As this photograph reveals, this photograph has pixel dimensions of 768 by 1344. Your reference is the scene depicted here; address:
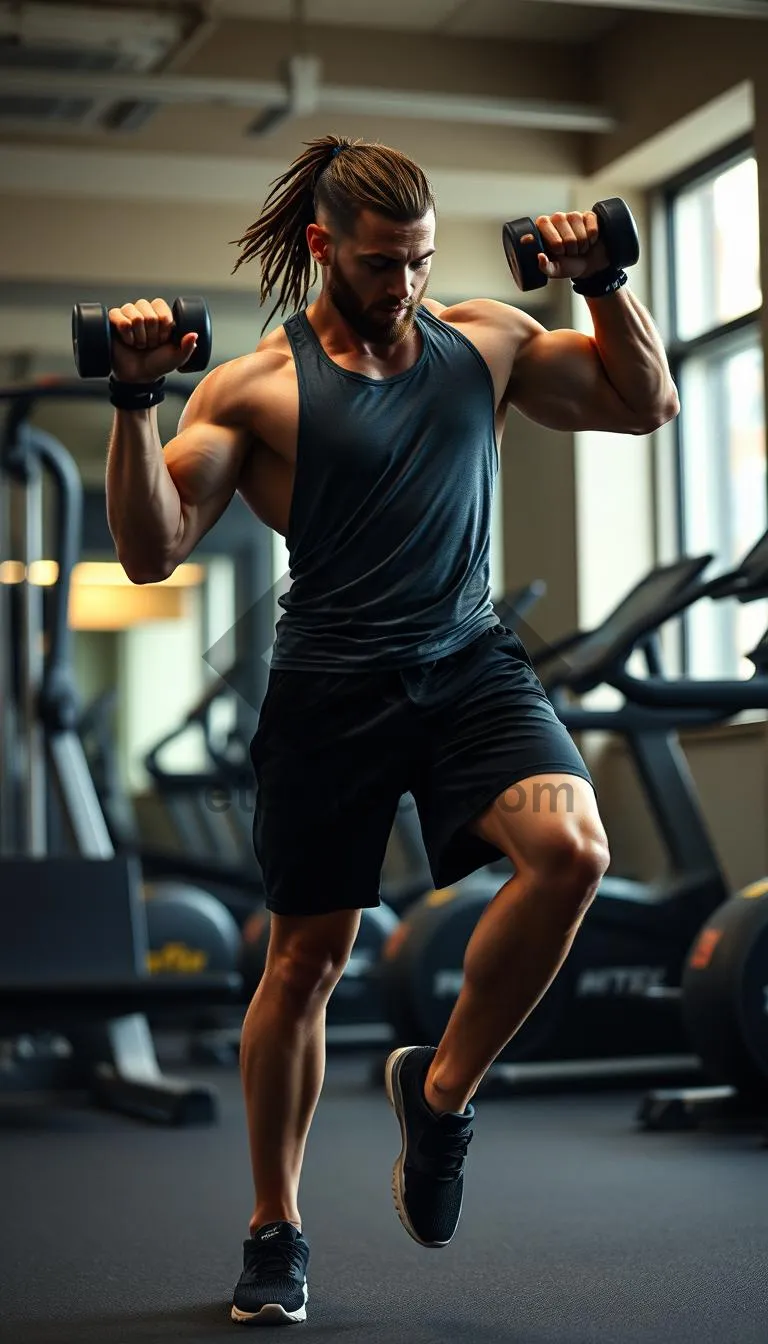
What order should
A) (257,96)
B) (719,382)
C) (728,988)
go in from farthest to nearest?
(719,382) → (257,96) → (728,988)

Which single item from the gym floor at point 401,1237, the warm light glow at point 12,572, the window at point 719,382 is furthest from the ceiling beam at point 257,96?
the gym floor at point 401,1237

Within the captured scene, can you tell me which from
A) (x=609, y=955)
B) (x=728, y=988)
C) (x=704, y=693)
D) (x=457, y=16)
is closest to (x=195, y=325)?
(x=704, y=693)

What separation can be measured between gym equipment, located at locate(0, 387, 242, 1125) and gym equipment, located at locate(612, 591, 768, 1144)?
1.06 meters

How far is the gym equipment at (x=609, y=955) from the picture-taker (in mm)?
4699

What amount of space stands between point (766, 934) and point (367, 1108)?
1.24 m

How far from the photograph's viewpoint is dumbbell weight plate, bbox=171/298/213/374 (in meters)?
1.93

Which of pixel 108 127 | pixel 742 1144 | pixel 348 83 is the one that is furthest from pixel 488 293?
pixel 742 1144

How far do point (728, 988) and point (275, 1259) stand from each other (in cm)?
187

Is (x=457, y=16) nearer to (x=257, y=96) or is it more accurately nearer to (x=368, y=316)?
(x=257, y=96)

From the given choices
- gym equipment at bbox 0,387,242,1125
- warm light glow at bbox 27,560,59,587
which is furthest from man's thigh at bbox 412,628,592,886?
warm light glow at bbox 27,560,59,587

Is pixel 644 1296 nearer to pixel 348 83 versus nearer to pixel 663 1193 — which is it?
pixel 663 1193

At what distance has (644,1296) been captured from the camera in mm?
2227

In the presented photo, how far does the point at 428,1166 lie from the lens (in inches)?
79.5

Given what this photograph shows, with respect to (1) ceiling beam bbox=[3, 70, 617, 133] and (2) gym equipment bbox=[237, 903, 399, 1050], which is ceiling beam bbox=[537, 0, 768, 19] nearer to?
(1) ceiling beam bbox=[3, 70, 617, 133]
